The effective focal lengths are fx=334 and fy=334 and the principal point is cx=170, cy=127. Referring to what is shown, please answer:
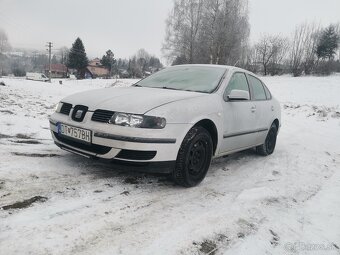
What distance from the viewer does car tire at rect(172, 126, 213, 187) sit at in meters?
3.56

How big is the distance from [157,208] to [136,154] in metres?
0.57

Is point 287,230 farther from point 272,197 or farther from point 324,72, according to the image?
point 324,72

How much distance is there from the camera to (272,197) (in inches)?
145

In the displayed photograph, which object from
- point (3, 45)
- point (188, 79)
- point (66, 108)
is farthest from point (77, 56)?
point (66, 108)

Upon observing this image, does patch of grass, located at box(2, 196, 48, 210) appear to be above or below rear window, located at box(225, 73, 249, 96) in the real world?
below

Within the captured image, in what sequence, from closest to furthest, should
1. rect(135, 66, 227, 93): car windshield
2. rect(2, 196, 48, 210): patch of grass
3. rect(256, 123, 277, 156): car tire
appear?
1. rect(2, 196, 48, 210): patch of grass
2. rect(135, 66, 227, 93): car windshield
3. rect(256, 123, 277, 156): car tire

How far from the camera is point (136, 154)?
3.29 metres

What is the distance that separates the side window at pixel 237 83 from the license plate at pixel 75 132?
1837 mm

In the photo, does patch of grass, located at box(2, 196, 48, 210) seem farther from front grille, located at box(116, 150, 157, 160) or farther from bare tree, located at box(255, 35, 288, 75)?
bare tree, located at box(255, 35, 288, 75)

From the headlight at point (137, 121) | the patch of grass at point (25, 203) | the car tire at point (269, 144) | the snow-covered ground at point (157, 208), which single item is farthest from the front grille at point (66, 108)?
the car tire at point (269, 144)

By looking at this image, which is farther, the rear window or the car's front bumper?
the rear window

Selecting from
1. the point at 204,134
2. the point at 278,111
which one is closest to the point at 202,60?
the point at 278,111

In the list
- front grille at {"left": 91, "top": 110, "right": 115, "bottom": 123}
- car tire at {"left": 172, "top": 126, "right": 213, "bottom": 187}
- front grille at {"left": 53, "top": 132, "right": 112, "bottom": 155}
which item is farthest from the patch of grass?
car tire at {"left": 172, "top": 126, "right": 213, "bottom": 187}

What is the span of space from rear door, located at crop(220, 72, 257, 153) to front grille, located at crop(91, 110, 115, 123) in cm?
150
